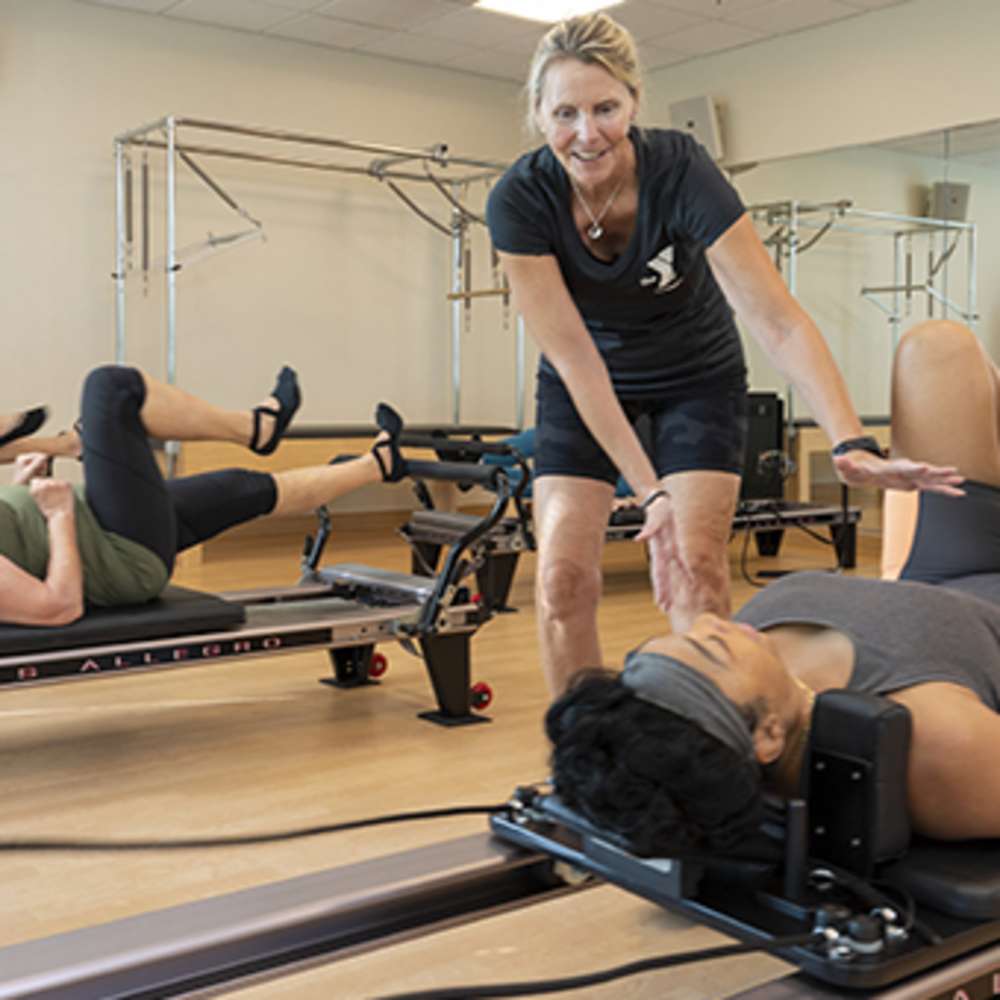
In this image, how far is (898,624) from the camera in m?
1.36

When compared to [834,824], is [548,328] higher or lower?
higher

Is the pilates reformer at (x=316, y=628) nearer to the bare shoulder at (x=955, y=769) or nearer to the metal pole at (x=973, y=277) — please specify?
the bare shoulder at (x=955, y=769)

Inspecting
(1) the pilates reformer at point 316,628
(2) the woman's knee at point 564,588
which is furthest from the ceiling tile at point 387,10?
(2) the woman's knee at point 564,588

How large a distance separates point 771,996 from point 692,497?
1.02 meters

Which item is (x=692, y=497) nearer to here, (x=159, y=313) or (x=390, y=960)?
(x=390, y=960)

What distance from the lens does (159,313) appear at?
237 inches

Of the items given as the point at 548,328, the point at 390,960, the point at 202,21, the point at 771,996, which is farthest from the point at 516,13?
the point at 771,996

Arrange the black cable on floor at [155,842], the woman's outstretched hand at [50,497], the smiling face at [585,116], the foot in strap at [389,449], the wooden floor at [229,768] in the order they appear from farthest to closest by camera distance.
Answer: the foot in strap at [389,449] < the woman's outstretched hand at [50,497] < the black cable on floor at [155,842] < the wooden floor at [229,768] < the smiling face at [585,116]

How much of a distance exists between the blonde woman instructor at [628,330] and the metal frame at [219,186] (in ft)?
12.4

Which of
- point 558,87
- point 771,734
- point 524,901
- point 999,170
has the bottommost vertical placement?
point 524,901

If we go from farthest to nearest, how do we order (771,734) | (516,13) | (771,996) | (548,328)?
(516,13), (548,328), (771,734), (771,996)

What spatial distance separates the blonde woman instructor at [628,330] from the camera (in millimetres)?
1740

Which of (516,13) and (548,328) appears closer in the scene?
(548,328)

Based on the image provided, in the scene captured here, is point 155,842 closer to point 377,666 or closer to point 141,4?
point 377,666
